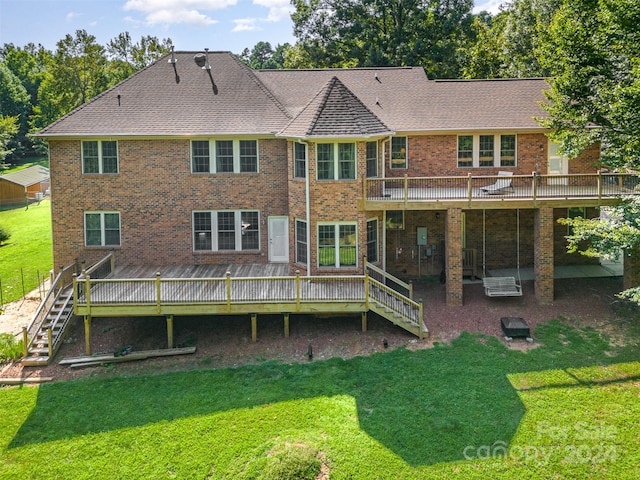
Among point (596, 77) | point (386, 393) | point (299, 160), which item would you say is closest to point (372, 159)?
point (299, 160)

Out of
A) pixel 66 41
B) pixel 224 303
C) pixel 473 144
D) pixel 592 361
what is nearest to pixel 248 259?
pixel 224 303

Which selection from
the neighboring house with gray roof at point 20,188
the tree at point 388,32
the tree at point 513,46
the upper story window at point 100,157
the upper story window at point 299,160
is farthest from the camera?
the neighboring house with gray roof at point 20,188

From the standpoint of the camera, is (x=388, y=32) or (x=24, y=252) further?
(x=388, y=32)

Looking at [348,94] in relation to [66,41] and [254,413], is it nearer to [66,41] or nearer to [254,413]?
[254,413]

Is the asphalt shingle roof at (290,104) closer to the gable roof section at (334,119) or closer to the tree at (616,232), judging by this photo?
the gable roof section at (334,119)

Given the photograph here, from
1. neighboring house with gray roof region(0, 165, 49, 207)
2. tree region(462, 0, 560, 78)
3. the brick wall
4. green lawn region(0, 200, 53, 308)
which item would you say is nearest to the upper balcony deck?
the brick wall

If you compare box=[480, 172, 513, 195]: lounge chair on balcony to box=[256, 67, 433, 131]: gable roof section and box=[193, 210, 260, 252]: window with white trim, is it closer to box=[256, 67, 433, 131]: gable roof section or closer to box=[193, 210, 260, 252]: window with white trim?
box=[256, 67, 433, 131]: gable roof section

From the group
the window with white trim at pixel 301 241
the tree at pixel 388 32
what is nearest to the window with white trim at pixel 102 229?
the window with white trim at pixel 301 241

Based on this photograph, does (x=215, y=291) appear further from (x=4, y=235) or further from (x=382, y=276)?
(x=4, y=235)
